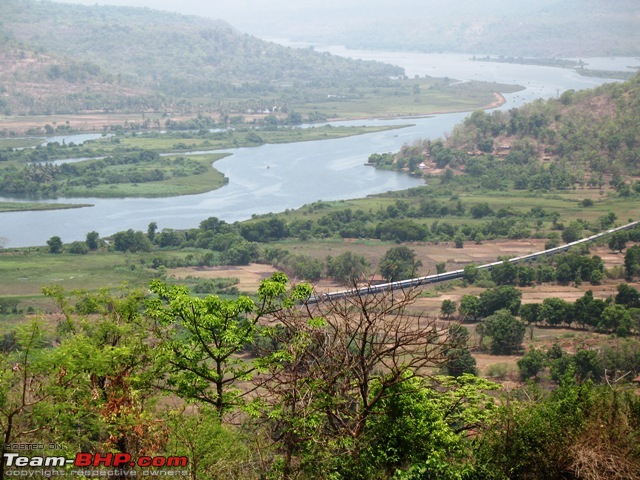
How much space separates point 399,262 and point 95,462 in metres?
25.2

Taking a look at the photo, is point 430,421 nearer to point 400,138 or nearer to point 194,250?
point 194,250

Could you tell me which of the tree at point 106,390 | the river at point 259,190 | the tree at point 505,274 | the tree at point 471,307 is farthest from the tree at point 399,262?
the tree at point 106,390

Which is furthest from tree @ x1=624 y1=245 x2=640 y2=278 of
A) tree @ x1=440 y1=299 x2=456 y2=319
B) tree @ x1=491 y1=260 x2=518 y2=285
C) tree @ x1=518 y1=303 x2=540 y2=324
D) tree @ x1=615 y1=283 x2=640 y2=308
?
tree @ x1=440 y1=299 x2=456 y2=319

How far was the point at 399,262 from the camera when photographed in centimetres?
3369

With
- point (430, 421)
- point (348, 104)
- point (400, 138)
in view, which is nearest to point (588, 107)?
point (400, 138)

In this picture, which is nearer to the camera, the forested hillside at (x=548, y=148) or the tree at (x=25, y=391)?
the tree at (x=25, y=391)

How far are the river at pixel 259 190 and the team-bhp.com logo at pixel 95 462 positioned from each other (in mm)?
31888

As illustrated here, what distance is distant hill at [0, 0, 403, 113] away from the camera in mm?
85688

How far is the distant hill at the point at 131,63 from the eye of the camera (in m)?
85.7

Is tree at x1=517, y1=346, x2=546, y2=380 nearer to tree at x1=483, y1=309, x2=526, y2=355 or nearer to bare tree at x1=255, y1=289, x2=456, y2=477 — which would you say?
tree at x1=483, y1=309, x2=526, y2=355

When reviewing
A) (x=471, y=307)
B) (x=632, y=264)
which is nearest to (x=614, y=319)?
(x=471, y=307)

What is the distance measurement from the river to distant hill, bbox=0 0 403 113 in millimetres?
17765

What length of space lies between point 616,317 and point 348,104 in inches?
2654

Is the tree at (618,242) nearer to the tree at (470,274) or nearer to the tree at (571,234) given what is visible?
the tree at (571,234)
